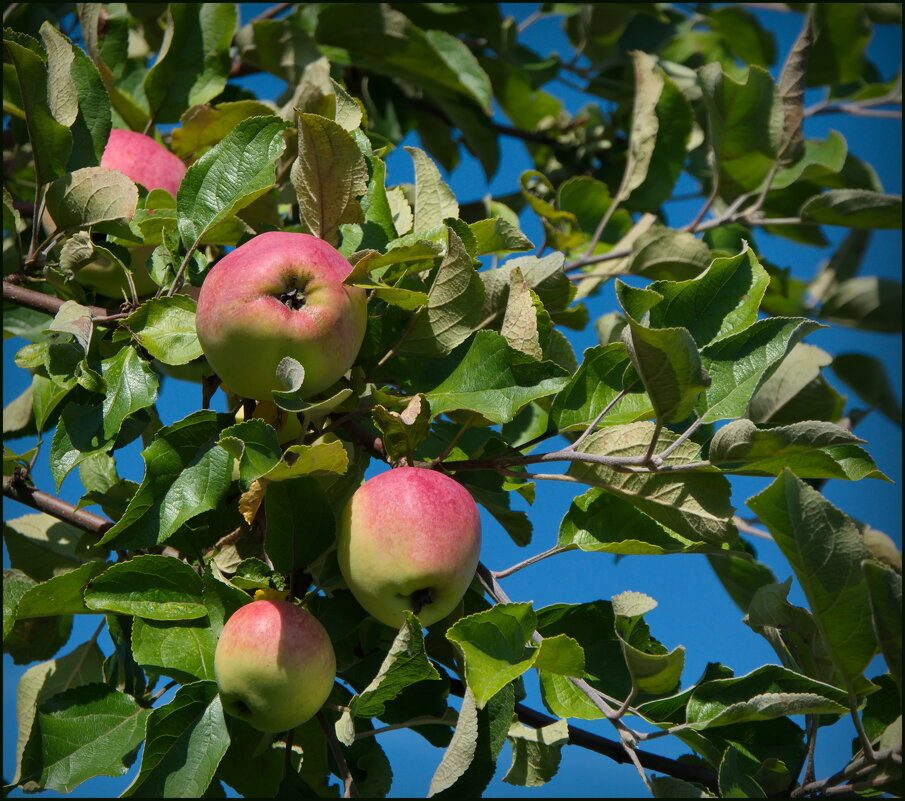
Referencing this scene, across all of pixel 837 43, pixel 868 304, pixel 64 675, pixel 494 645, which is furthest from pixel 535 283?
pixel 837 43

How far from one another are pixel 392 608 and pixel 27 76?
0.78 metres

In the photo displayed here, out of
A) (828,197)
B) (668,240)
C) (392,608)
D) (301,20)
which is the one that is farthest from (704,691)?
(301,20)

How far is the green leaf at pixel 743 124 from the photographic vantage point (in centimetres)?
153

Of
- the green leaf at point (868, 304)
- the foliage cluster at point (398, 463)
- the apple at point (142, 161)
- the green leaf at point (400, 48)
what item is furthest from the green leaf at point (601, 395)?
the green leaf at point (868, 304)

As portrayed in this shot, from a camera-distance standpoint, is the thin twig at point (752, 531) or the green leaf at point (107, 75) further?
the thin twig at point (752, 531)

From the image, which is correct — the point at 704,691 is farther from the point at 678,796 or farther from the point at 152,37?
the point at 152,37

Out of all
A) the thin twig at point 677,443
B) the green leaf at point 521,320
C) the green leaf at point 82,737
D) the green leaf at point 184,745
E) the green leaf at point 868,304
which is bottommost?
the green leaf at point 868,304

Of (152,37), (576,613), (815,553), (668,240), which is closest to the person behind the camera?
(815,553)

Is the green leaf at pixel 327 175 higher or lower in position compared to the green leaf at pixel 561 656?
higher

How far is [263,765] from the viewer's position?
3.89 feet

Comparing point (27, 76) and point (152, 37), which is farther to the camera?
point (152, 37)

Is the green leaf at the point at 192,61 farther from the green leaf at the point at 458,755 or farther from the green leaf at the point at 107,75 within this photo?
the green leaf at the point at 458,755

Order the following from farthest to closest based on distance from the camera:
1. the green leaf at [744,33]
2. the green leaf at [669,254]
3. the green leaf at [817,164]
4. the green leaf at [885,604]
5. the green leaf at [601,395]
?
1. the green leaf at [744,33]
2. the green leaf at [817,164]
3. the green leaf at [669,254]
4. the green leaf at [601,395]
5. the green leaf at [885,604]

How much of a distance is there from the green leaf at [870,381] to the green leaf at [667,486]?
1.45 metres
